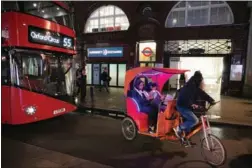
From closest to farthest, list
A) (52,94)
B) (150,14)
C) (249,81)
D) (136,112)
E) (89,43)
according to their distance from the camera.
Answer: (136,112) < (52,94) < (249,81) < (150,14) < (89,43)

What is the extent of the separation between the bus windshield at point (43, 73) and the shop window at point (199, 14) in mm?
12276

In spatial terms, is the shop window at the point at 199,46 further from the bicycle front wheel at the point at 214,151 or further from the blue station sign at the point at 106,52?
the bicycle front wheel at the point at 214,151

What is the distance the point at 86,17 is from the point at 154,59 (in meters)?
8.50

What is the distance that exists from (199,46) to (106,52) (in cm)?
843

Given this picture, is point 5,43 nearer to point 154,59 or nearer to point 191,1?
point 154,59

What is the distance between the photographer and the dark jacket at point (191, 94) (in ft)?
15.2

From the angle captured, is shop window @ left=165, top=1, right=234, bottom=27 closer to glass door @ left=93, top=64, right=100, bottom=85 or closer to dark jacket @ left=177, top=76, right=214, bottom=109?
glass door @ left=93, top=64, right=100, bottom=85

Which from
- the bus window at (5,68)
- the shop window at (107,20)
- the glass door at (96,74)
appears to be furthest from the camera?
the glass door at (96,74)

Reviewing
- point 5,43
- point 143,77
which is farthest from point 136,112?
point 5,43


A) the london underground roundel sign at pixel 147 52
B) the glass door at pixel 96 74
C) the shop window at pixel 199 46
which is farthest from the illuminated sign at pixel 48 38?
the glass door at pixel 96 74

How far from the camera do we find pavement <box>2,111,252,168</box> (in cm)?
450

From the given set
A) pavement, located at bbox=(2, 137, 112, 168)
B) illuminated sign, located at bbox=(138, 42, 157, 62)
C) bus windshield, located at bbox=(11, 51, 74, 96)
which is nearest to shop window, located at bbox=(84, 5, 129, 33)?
illuminated sign, located at bbox=(138, 42, 157, 62)

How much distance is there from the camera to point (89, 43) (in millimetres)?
21688

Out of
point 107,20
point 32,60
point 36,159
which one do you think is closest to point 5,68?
point 32,60
